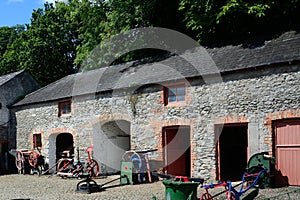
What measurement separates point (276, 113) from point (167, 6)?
10024mm

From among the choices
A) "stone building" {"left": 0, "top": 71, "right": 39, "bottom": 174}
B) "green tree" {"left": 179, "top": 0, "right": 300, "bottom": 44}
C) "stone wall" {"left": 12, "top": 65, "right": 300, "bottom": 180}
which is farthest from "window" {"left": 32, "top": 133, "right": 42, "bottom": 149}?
"green tree" {"left": 179, "top": 0, "right": 300, "bottom": 44}

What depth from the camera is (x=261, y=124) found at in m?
12.0

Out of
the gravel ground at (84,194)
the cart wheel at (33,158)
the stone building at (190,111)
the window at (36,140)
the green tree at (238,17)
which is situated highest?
the green tree at (238,17)

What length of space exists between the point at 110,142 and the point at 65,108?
292 cm

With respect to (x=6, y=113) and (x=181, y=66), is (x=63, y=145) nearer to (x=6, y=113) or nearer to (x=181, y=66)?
(x=6, y=113)

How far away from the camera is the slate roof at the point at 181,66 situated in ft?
41.6

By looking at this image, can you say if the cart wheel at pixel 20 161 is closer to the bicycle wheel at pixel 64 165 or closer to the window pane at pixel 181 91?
the bicycle wheel at pixel 64 165

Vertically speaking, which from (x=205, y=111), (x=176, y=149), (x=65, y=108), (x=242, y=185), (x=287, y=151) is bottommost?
(x=242, y=185)

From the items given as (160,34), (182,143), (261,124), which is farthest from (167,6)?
(261,124)

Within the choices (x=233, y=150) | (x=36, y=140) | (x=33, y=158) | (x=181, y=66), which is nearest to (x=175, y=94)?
(x=181, y=66)

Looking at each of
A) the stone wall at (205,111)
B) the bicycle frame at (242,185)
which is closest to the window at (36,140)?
the stone wall at (205,111)

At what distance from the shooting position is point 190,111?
45.2ft

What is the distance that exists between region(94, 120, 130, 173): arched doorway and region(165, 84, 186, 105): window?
3.64 meters

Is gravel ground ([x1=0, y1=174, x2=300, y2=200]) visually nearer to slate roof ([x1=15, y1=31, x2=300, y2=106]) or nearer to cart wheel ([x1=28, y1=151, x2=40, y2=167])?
cart wheel ([x1=28, y1=151, x2=40, y2=167])
